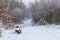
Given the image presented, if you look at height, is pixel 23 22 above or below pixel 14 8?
below

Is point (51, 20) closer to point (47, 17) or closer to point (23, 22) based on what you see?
point (47, 17)

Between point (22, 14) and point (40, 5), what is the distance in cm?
95

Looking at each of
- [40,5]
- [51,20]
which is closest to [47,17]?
[51,20]

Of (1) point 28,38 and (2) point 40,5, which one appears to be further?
(2) point 40,5

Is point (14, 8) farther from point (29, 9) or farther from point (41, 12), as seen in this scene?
point (41, 12)

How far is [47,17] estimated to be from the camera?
7.36 m

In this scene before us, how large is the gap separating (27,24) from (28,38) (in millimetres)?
2534

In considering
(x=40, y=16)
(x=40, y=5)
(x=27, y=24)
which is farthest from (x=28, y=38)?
(x=40, y=5)

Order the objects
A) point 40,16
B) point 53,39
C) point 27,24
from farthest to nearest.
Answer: point 40,16
point 27,24
point 53,39

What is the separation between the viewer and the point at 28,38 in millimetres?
4340

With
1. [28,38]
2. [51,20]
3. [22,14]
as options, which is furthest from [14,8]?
[28,38]

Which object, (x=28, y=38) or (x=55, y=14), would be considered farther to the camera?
(x=55, y=14)

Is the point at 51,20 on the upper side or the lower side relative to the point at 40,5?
lower

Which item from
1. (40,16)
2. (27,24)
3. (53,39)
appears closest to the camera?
(53,39)
